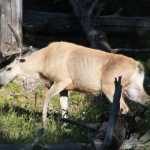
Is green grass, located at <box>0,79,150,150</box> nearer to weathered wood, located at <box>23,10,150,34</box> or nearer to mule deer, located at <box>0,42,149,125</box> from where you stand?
mule deer, located at <box>0,42,149,125</box>

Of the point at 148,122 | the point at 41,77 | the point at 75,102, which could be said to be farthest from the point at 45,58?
the point at 148,122

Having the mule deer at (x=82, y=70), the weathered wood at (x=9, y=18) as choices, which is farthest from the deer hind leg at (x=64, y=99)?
the weathered wood at (x=9, y=18)

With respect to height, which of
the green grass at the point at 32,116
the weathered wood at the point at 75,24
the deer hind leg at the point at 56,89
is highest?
the weathered wood at the point at 75,24

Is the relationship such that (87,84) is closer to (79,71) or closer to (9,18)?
(79,71)

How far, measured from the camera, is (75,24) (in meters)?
14.2

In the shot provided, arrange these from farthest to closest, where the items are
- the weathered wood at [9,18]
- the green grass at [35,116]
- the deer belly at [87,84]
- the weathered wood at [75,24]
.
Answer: the weathered wood at [75,24] → the weathered wood at [9,18] → the deer belly at [87,84] → the green grass at [35,116]

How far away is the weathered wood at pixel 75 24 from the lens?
14.2 metres

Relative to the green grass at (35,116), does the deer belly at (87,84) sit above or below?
above

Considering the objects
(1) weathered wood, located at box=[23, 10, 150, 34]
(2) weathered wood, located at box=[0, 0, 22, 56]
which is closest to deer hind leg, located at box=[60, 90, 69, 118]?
(2) weathered wood, located at box=[0, 0, 22, 56]

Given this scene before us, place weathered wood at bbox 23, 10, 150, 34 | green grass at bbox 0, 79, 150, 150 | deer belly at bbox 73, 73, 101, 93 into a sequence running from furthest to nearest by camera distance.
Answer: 1. weathered wood at bbox 23, 10, 150, 34
2. deer belly at bbox 73, 73, 101, 93
3. green grass at bbox 0, 79, 150, 150

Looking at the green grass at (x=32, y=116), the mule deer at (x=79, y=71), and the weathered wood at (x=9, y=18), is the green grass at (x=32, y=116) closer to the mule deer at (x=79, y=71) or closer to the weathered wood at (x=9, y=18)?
the mule deer at (x=79, y=71)

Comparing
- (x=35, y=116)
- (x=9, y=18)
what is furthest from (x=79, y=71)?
(x=9, y=18)

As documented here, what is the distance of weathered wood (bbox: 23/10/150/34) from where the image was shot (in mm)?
14195

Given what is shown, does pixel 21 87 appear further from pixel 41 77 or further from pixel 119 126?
pixel 119 126
